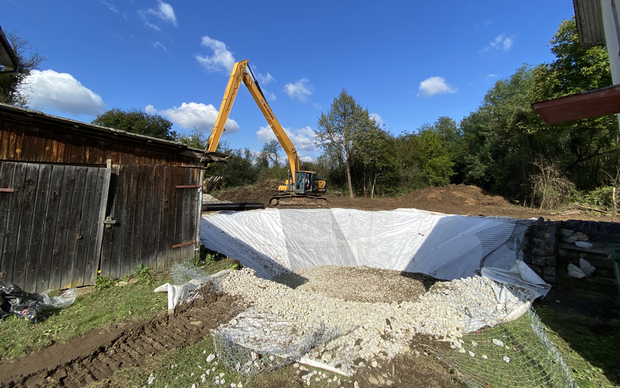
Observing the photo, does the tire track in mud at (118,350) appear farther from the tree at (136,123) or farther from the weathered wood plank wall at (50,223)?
the tree at (136,123)

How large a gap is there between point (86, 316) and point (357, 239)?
36.1 feet

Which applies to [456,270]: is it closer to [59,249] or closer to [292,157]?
[59,249]

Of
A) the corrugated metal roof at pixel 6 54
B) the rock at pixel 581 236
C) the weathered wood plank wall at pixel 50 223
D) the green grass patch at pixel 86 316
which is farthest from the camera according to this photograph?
the rock at pixel 581 236

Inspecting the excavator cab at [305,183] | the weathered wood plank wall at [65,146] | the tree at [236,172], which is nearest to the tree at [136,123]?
the tree at [236,172]

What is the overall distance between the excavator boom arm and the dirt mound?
28.1ft

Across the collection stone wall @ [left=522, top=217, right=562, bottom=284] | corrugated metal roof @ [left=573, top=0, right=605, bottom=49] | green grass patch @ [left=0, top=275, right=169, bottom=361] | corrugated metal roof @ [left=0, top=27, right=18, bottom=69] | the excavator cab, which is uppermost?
corrugated metal roof @ [left=573, top=0, right=605, bottom=49]

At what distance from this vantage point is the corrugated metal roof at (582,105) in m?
2.54

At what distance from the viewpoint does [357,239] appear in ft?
43.7

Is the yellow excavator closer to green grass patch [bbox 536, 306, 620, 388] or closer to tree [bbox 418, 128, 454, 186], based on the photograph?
green grass patch [bbox 536, 306, 620, 388]

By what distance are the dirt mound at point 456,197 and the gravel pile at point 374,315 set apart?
12865mm

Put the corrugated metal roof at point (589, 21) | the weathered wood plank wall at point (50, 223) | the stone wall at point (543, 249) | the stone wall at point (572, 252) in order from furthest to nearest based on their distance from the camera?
the stone wall at point (543, 249)
the stone wall at point (572, 252)
the corrugated metal roof at point (589, 21)
the weathered wood plank wall at point (50, 223)

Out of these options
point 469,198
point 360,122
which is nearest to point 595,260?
point 469,198

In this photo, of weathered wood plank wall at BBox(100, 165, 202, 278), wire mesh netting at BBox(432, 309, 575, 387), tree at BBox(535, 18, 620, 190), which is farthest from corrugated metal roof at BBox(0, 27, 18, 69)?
tree at BBox(535, 18, 620, 190)

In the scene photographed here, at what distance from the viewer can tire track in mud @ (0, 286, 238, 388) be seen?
2.60 metres
